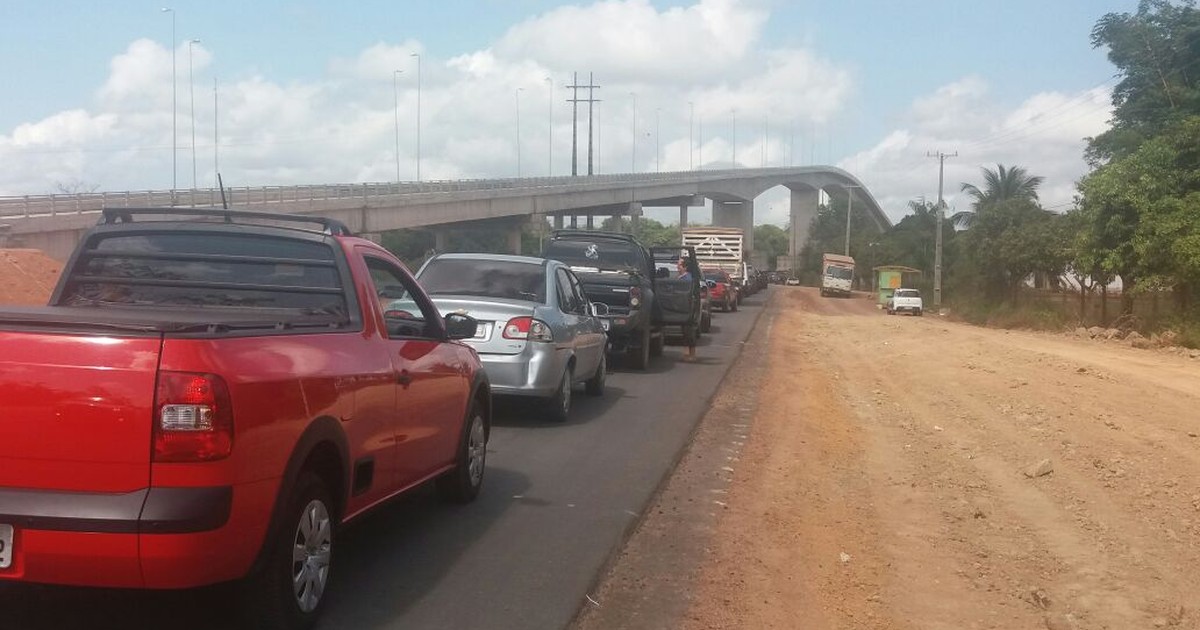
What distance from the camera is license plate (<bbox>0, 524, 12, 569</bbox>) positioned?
4625 mm

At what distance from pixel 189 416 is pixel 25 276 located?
25.1 m

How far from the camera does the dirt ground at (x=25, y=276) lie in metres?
25.8

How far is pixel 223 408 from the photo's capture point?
466 cm

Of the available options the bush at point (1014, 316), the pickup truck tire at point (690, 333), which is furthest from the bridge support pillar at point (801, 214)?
the pickup truck tire at point (690, 333)

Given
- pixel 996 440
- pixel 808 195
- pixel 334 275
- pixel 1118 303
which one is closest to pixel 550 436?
pixel 996 440

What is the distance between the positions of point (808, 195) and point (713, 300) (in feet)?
284

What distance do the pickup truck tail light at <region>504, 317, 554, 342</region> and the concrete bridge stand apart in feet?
27.1

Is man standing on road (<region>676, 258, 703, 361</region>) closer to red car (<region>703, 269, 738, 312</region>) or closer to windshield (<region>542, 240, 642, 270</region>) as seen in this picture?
windshield (<region>542, 240, 642, 270</region>)

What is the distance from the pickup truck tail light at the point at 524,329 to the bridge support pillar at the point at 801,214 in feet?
378

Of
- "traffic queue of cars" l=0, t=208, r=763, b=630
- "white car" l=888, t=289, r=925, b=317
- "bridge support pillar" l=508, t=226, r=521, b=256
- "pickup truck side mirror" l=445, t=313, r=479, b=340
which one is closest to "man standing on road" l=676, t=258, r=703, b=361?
"traffic queue of cars" l=0, t=208, r=763, b=630

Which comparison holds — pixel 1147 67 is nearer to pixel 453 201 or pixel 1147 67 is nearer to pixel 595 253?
pixel 453 201

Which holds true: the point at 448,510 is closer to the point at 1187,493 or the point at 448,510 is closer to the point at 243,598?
the point at 243,598

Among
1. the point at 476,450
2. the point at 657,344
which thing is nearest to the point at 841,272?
the point at 657,344

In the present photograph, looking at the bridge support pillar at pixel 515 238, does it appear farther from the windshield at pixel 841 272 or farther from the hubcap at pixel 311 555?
the hubcap at pixel 311 555
